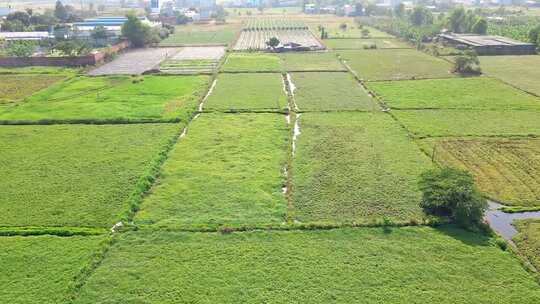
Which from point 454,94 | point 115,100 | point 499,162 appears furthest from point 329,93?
point 115,100

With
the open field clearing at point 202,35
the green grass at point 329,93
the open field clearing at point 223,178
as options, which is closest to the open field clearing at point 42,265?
the open field clearing at point 223,178

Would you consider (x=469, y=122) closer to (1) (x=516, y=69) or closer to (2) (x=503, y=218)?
(2) (x=503, y=218)

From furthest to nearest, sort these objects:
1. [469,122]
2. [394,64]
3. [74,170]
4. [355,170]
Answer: [394,64]
[469,122]
[355,170]
[74,170]

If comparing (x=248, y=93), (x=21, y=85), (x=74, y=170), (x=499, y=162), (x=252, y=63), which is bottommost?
(x=74, y=170)

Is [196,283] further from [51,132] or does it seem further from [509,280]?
[51,132]

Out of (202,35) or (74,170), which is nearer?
(74,170)

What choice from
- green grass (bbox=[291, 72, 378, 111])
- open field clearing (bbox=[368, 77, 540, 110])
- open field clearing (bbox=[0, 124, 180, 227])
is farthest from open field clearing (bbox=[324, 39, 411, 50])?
open field clearing (bbox=[0, 124, 180, 227])

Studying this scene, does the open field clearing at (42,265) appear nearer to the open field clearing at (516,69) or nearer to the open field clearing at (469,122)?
the open field clearing at (469,122)
